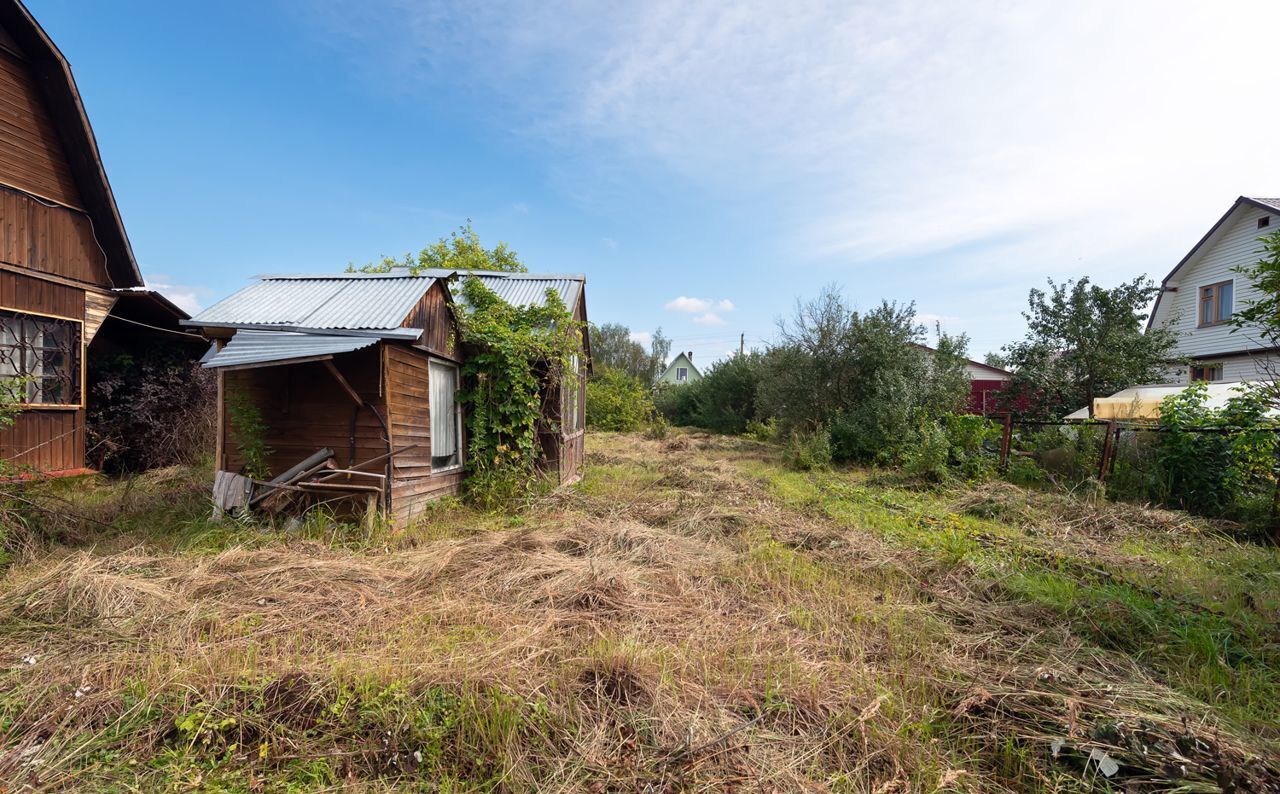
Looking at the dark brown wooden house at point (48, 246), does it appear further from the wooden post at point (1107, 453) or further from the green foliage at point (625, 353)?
the green foliage at point (625, 353)

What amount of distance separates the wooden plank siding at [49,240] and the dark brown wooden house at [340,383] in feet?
12.4

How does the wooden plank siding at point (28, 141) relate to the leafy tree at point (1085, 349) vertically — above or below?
above

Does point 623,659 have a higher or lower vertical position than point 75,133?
lower

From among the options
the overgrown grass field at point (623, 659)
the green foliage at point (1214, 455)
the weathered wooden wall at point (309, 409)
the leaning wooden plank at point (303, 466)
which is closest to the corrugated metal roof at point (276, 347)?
the weathered wooden wall at point (309, 409)

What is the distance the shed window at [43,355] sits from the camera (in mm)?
7527

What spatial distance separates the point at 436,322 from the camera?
22.7 feet

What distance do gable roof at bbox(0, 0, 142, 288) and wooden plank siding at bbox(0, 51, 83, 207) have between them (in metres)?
0.11

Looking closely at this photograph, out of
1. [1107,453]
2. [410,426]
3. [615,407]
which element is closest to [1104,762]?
[410,426]

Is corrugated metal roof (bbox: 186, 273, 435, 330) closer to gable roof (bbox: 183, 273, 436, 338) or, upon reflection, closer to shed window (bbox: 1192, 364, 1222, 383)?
gable roof (bbox: 183, 273, 436, 338)

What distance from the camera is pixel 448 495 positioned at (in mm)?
7270

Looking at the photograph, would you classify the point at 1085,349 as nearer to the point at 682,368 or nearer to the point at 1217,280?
the point at 1217,280

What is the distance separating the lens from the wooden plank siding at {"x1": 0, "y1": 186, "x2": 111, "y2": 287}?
7.43 m

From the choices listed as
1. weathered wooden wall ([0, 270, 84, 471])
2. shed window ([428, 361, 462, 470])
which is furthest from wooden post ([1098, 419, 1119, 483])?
weathered wooden wall ([0, 270, 84, 471])

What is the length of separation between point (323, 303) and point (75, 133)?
19.1 feet
